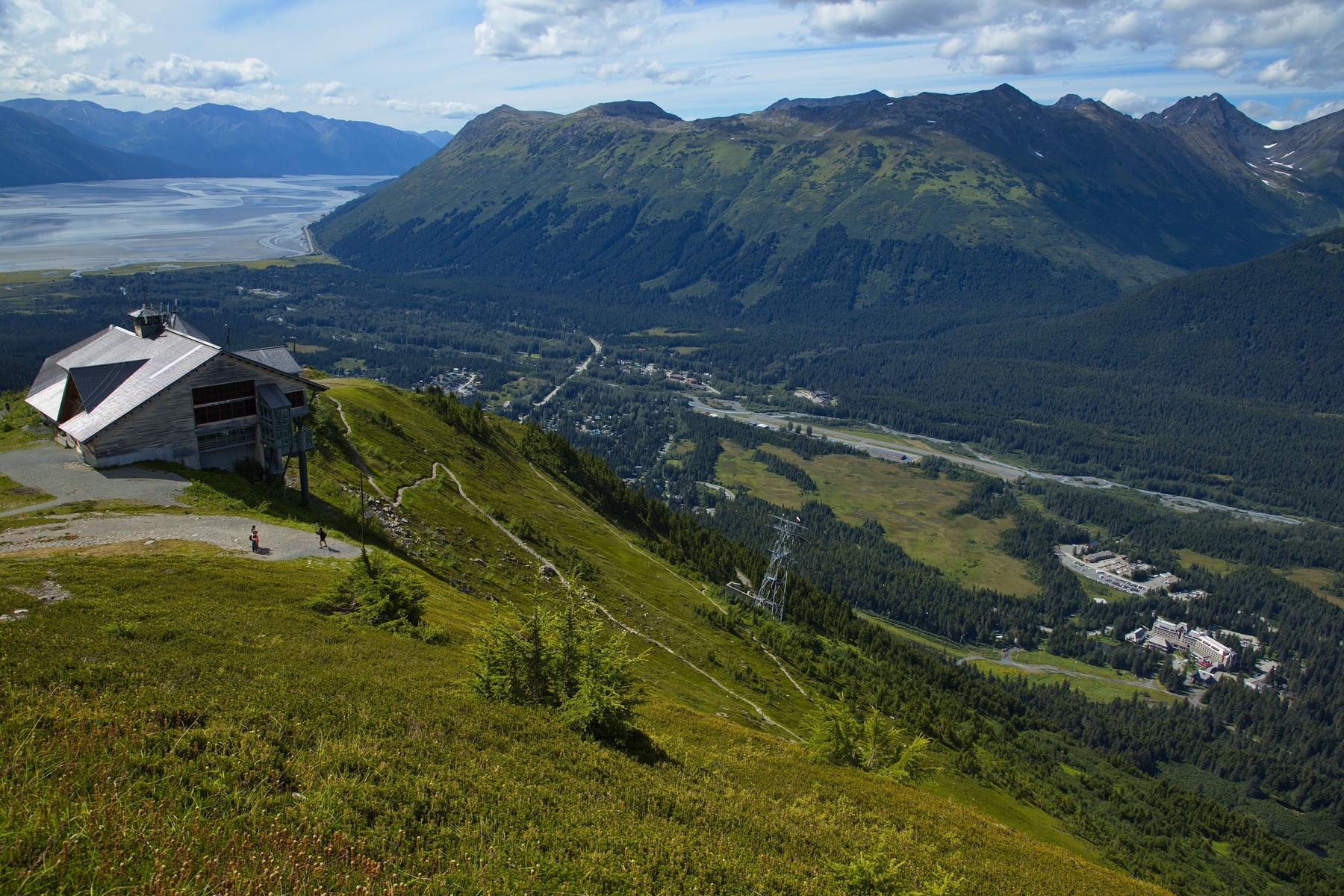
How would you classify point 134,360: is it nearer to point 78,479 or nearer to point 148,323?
point 148,323

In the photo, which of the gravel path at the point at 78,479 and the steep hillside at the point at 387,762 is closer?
the steep hillside at the point at 387,762

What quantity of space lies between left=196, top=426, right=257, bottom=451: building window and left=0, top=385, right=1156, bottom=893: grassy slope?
585 inches

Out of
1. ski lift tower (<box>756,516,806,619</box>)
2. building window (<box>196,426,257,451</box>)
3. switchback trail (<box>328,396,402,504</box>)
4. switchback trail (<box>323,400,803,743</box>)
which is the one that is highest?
building window (<box>196,426,257,451</box>)

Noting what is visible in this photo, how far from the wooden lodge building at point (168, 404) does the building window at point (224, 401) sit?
0.05 m

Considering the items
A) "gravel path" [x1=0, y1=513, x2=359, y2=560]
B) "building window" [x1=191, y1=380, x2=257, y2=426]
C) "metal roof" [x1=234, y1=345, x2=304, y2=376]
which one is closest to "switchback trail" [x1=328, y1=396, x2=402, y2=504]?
"metal roof" [x1=234, y1=345, x2=304, y2=376]

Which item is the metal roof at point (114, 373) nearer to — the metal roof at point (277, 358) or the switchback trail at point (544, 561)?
the metal roof at point (277, 358)

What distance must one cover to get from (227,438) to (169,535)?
13702mm

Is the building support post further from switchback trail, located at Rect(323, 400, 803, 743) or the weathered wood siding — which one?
switchback trail, located at Rect(323, 400, 803, 743)

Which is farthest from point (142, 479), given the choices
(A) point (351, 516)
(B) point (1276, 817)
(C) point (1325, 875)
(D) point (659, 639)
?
(B) point (1276, 817)

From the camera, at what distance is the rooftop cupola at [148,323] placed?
172ft

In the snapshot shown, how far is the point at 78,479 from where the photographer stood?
1646 inches

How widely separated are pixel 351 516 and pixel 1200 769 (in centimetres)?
14357

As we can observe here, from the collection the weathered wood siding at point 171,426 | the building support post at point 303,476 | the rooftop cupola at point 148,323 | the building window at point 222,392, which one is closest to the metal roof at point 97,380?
the weathered wood siding at point 171,426

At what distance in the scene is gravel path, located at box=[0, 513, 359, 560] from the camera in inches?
1321
